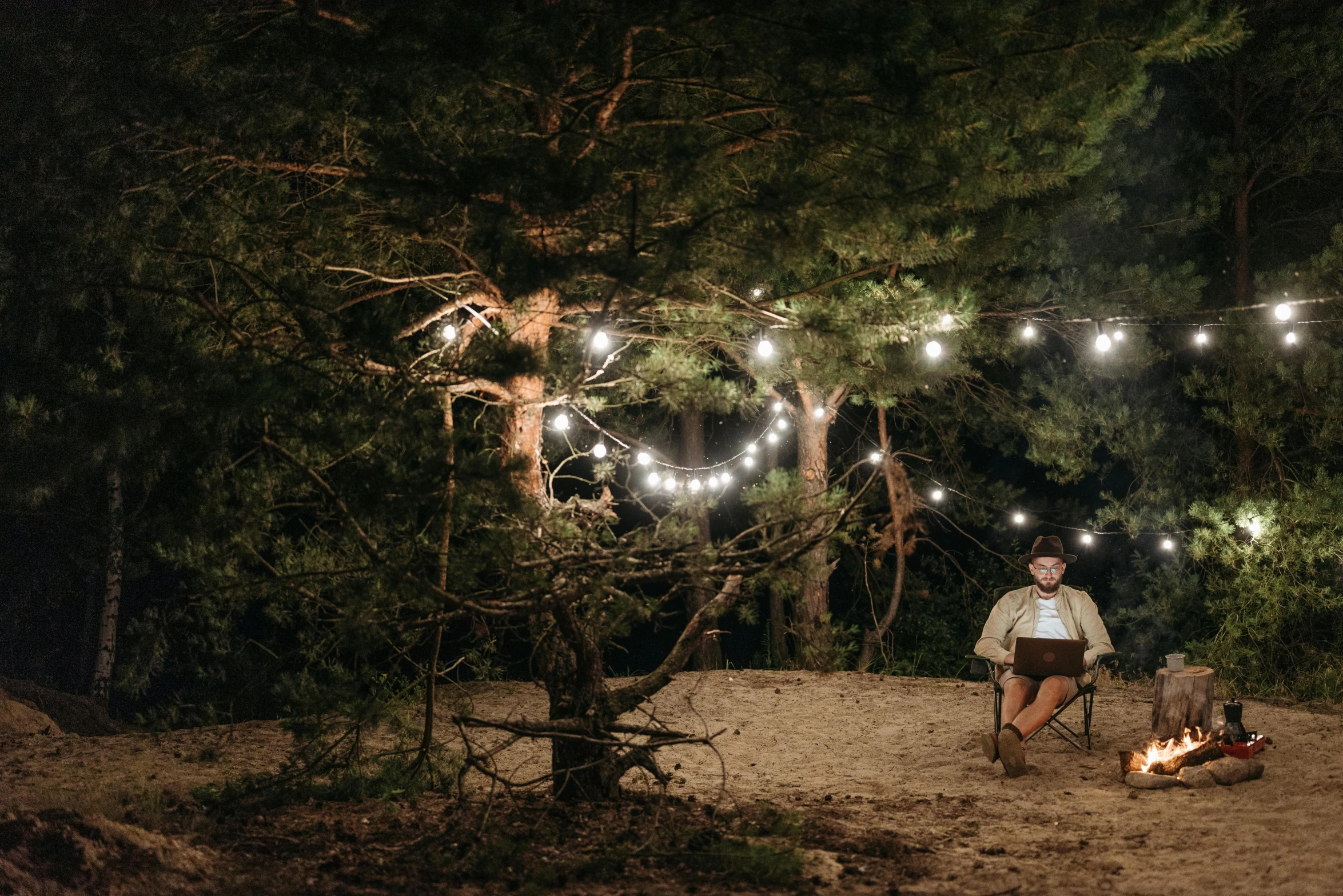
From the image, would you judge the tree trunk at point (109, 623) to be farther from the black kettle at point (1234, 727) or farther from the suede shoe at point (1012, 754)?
the black kettle at point (1234, 727)

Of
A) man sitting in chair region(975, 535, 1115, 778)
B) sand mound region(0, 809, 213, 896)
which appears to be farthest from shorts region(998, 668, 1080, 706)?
sand mound region(0, 809, 213, 896)

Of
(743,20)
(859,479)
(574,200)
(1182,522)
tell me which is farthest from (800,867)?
(859,479)

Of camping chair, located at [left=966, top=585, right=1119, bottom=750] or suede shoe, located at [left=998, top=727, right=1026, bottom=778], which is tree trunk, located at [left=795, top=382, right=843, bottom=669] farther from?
suede shoe, located at [left=998, top=727, right=1026, bottom=778]

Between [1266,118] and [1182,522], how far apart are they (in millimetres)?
3229

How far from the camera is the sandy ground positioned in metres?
3.31

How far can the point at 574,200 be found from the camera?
3.34m

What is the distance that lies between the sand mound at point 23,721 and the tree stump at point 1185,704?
5417 mm

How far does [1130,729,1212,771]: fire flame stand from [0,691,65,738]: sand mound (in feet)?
17.3

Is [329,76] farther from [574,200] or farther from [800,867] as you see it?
[800,867]

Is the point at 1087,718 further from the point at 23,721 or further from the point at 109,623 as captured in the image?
the point at 109,623

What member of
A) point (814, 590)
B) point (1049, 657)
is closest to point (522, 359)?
point (1049, 657)

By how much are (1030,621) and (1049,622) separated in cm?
10

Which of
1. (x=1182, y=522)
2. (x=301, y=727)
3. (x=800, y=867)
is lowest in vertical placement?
(x=800, y=867)

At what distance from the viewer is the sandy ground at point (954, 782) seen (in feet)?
10.8
